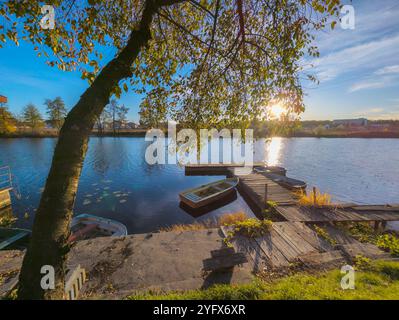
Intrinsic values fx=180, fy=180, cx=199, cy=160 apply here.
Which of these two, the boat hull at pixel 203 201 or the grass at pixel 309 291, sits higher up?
the grass at pixel 309 291

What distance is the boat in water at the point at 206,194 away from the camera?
14.9 meters

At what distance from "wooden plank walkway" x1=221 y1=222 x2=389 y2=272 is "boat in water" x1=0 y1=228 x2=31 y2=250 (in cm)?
954

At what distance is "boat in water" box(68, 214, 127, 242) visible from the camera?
31.4ft

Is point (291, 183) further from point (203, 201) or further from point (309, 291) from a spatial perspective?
point (309, 291)

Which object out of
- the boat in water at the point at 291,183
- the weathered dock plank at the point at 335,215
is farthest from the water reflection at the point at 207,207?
the weathered dock plank at the point at 335,215

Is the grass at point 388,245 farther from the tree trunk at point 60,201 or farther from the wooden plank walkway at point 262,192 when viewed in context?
the tree trunk at point 60,201

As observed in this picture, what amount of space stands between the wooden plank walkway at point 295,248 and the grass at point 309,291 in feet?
3.62

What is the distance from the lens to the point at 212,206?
1652cm

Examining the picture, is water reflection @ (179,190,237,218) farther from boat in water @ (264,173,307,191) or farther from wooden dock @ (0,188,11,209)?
wooden dock @ (0,188,11,209)

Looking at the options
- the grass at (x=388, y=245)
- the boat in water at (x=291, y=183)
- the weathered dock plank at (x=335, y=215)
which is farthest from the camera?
the boat in water at (x=291, y=183)

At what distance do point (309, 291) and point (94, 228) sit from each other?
34.3ft

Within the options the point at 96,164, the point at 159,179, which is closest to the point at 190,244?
the point at 159,179

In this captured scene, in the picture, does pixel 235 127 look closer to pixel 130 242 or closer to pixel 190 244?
pixel 190 244
